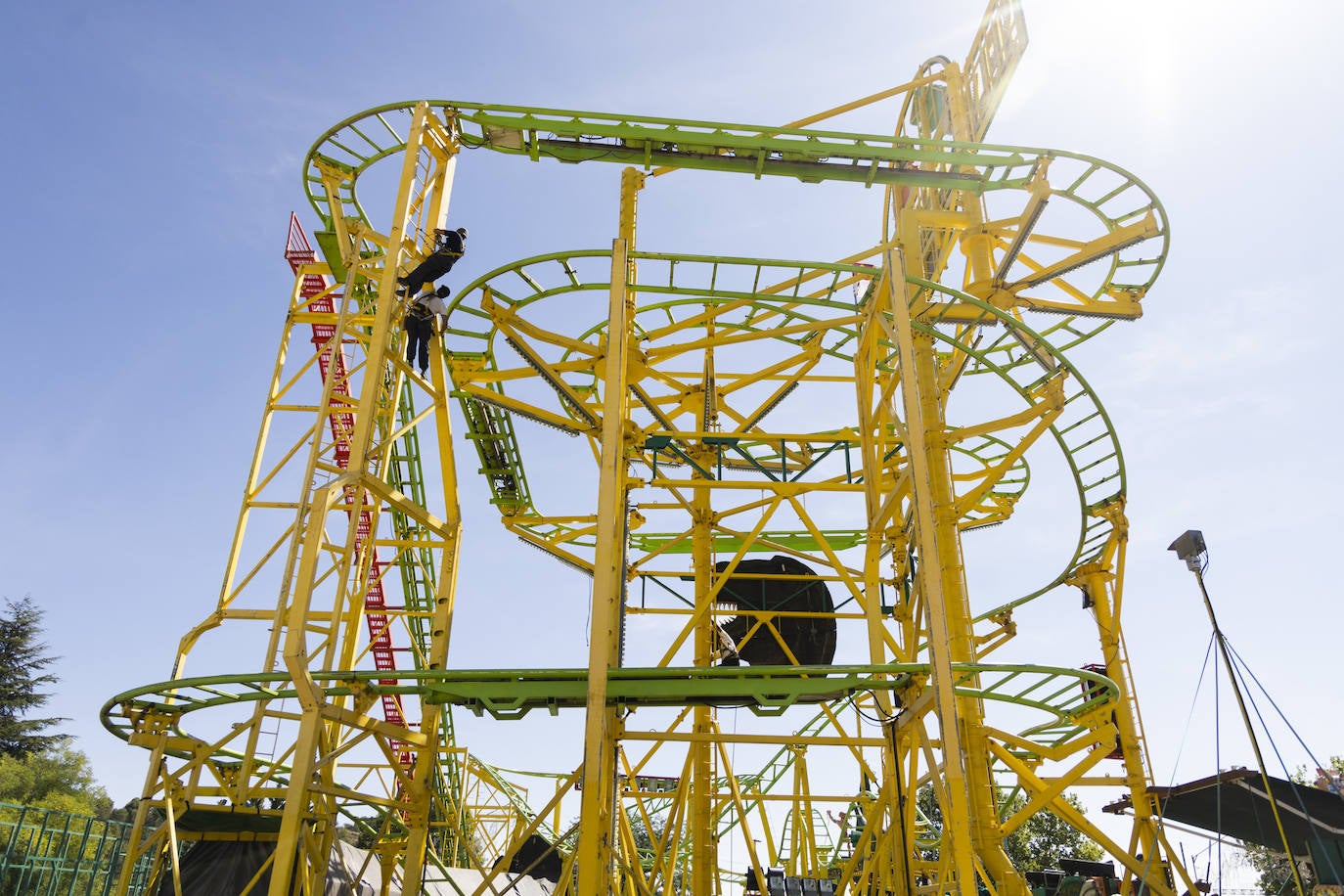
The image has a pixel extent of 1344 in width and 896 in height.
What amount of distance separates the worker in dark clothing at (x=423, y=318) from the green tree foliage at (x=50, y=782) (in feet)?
119

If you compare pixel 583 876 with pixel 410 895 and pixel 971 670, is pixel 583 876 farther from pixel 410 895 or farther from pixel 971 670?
pixel 971 670

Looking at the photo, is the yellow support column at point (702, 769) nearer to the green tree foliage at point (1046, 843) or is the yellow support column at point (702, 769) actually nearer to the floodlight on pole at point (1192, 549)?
the floodlight on pole at point (1192, 549)

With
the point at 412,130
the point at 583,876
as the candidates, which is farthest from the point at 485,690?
the point at 412,130

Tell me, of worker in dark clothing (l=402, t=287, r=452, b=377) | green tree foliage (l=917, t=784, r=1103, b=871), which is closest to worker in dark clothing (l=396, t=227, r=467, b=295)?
worker in dark clothing (l=402, t=287, r=452, b=377)

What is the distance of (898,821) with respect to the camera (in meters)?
9.19

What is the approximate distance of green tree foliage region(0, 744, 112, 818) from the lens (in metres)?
37.7

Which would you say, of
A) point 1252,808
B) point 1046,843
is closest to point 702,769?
point 1252,808

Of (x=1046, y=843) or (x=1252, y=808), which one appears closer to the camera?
(x=1252, y=808)

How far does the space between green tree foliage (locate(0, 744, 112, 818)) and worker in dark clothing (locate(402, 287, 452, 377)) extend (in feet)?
119

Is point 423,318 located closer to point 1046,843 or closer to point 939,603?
point 939,603

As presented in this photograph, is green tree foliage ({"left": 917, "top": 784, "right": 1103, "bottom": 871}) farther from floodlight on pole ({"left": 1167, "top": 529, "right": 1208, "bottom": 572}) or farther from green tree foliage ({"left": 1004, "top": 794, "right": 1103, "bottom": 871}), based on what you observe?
floodlight on pole ({"left": 1167, "top": 529, "right": 1208, "bottom": 572})

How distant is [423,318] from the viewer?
11.4 metres

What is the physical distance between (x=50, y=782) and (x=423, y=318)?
4322 cm

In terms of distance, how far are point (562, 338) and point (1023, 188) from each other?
663cm
